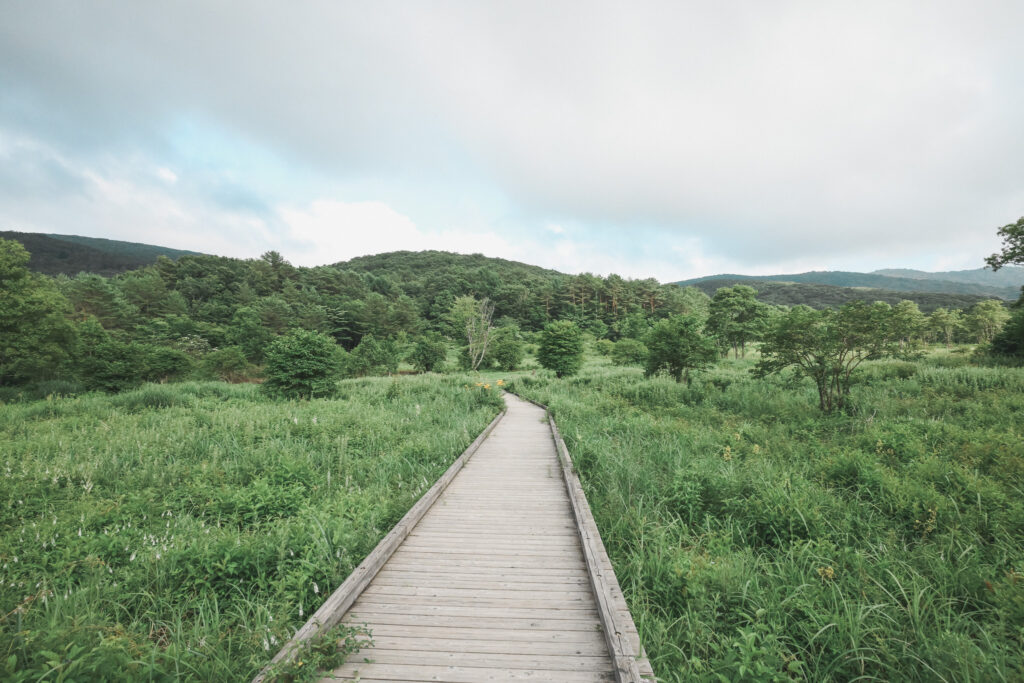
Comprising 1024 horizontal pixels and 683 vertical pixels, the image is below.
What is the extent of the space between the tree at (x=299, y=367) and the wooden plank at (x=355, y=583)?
14.2 metres

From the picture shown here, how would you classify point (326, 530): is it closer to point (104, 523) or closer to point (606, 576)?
point (606, 576)

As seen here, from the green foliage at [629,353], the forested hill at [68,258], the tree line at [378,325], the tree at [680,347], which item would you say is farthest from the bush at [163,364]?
the forested hill at [68,258]

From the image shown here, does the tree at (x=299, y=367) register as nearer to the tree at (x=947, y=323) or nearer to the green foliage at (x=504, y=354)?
the green foliage at (x=504, y=354)

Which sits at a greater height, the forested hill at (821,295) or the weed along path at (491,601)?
the forested hill at (821,295)

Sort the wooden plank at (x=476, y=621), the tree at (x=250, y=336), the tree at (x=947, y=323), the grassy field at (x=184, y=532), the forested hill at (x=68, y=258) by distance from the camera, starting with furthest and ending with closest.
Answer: the forested hill at (x=68, y=258)
the tree at (x=947, y=323)
the tree at (x=250, y=336)
the wooden plank at (x=476, y=621)
the grassy field at (x=184, y=532)

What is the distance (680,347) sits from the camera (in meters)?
19.2

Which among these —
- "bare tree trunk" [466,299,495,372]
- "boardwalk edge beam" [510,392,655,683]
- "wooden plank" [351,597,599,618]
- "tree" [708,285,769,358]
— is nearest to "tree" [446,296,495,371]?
"bare tree trunk" [466,299,495,372]

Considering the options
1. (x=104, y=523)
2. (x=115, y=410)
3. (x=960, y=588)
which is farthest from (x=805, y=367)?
(x=115, y=410)

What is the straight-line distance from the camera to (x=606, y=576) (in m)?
3.47

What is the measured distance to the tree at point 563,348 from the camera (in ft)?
97.0

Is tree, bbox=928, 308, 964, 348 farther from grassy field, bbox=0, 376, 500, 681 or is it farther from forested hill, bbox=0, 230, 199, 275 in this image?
forested hill, bbox=0, 230, 199, 275

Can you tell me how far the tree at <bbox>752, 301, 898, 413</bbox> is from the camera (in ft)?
34.4

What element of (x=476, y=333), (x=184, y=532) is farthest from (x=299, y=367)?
(x=476, y=333)

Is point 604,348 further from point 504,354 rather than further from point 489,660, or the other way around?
point 489,660
